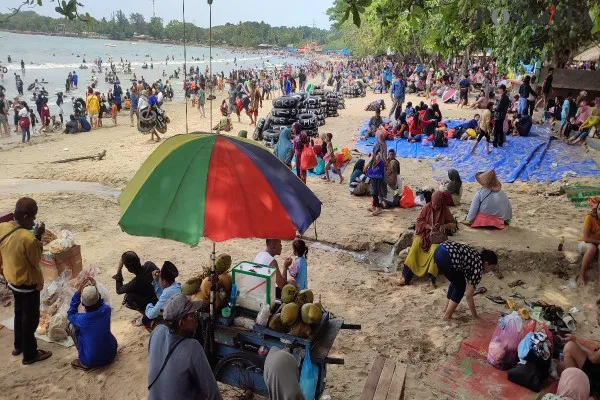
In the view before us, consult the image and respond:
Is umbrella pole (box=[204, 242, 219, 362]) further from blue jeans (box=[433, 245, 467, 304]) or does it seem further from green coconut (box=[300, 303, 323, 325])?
blue jeans (box=[433, 245, 467, 304])

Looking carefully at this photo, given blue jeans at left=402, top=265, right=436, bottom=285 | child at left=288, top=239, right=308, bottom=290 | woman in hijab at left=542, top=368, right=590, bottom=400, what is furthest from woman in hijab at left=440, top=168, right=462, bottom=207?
woman in hijab at left=542, top=368, right=590, bottom=400

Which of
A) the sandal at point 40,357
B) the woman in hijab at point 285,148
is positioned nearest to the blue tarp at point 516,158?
the woman in hijab at point 285,148

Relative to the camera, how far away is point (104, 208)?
9492mm

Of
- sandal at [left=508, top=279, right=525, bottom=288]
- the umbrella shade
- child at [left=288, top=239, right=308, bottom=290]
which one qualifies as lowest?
sandal at [left=508, top=279, right=525, bottom=288]

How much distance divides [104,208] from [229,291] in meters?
6.75

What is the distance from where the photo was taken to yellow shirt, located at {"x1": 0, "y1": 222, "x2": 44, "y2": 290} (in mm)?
4152

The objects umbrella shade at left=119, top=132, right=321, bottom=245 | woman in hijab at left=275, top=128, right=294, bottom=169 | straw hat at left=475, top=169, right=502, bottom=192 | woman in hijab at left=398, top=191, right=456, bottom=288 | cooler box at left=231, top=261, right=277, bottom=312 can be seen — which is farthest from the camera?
woman in hijab at left=275, top=128, right=294, bottom=169

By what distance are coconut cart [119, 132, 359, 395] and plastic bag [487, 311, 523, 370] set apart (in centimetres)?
178

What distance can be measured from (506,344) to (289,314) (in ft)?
7.94

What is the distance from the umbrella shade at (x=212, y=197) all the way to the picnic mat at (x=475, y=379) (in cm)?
224

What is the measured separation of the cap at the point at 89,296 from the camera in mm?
4242

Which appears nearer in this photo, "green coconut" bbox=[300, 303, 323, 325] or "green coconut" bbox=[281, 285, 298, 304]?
"green coconut" bbox=[300, 303, 323, 325]

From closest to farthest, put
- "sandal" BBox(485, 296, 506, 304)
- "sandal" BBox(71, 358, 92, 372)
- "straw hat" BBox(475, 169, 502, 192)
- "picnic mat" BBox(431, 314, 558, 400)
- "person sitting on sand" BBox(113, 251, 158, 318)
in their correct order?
"picnic mat" BBox(431, 314, 558, 400), "sandal" BBox(71, 358, 92, 372), "person sitting on sand" BBox(113, 251, 158, 318), "sandal" BBox(485, 296, 506, 304), "straw hat" BBox(475, 169, 502, 192)

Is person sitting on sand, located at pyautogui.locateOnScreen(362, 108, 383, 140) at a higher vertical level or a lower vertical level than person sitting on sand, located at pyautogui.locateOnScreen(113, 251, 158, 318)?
higher
